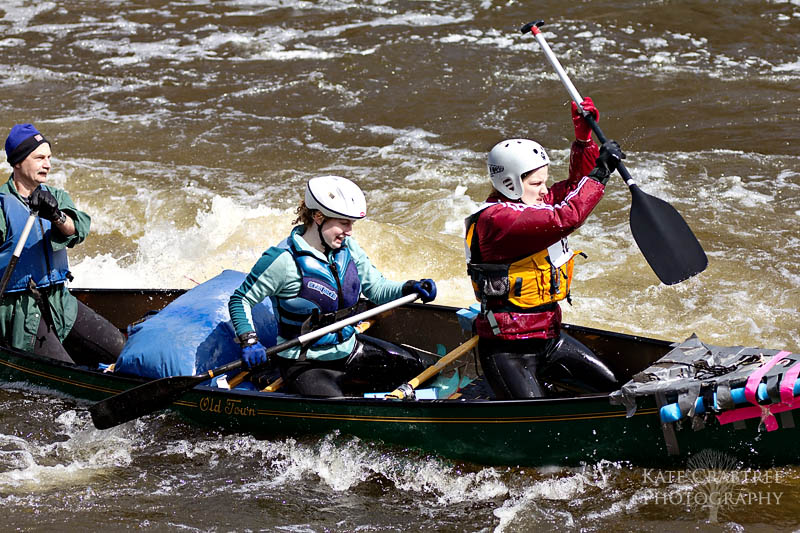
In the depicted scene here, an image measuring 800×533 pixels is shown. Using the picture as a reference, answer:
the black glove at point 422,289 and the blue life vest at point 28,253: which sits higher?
the blue life vest at point 28,253

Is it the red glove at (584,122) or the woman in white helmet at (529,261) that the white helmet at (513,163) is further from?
the red glove at (584,122)

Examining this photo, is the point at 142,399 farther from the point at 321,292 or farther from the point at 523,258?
the point at 523,258

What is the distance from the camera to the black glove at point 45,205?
5.36m

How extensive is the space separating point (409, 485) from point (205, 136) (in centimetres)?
790

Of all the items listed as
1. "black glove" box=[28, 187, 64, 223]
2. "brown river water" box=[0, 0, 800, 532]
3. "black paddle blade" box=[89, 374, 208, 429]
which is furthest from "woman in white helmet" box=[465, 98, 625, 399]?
"black glove" box=[28, 187, 64, 223]

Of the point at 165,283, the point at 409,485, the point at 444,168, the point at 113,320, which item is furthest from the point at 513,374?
the point at 444,168

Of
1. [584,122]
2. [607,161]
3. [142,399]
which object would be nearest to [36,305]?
[142,399]

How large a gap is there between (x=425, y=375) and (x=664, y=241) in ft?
4.57

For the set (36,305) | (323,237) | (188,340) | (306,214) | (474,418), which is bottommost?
(474,418)

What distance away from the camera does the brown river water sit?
484 cm

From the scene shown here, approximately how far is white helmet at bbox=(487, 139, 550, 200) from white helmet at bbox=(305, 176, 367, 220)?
64 centimetres

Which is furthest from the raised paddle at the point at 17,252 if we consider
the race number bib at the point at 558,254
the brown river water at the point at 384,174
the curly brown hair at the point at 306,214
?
the race number bib at the point at 558,254

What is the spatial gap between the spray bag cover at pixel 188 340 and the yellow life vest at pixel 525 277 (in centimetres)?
135

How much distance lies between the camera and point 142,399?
202 inches
